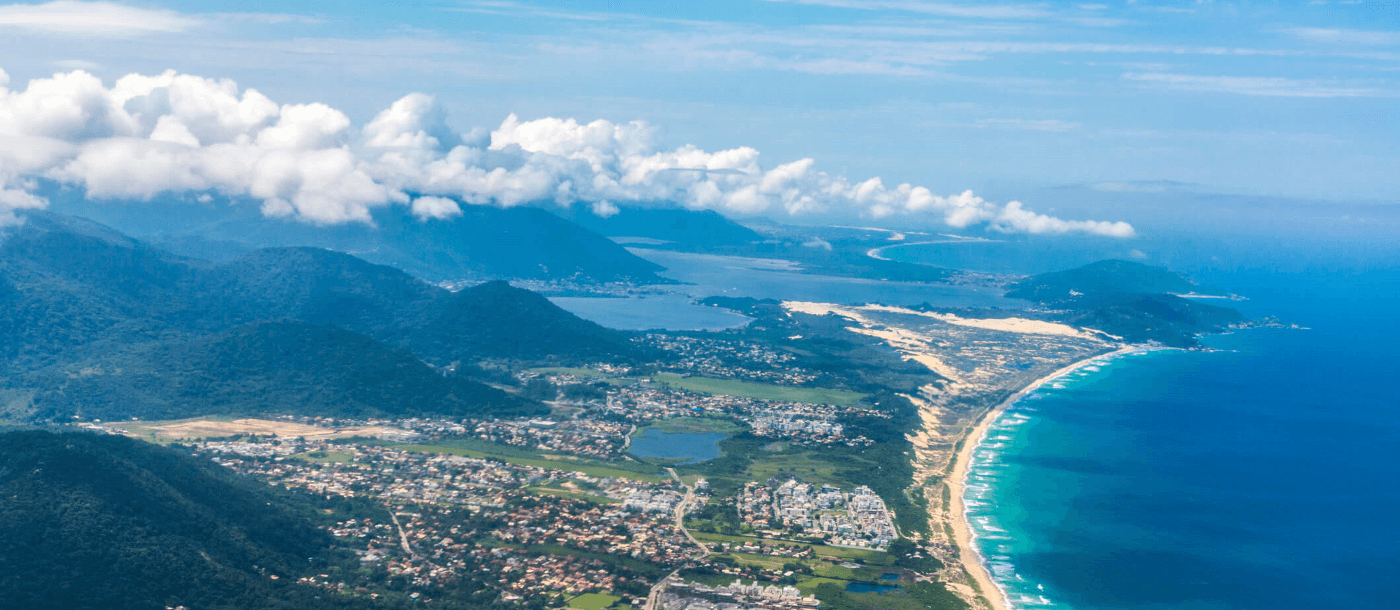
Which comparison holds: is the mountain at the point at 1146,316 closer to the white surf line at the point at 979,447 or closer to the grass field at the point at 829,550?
the white surf line at the point at 979,447

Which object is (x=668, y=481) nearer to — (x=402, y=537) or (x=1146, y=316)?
(x=402, y=537)

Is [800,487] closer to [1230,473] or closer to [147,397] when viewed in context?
[1230,473]

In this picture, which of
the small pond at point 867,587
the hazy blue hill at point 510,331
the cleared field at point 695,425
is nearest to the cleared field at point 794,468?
the cleared field at point 695,425

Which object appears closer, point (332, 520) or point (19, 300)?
point (332, 520)

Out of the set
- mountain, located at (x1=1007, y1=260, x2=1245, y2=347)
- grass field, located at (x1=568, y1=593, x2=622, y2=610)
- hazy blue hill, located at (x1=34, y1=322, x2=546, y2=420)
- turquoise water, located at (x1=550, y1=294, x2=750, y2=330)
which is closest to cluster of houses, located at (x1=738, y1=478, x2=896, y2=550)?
grass field, located at (x1=568, y1=593, x2=622, y2=610)

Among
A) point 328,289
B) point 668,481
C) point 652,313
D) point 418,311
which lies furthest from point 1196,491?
point 652,313

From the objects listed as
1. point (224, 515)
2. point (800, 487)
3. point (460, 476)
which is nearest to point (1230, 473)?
point (800, 487)
